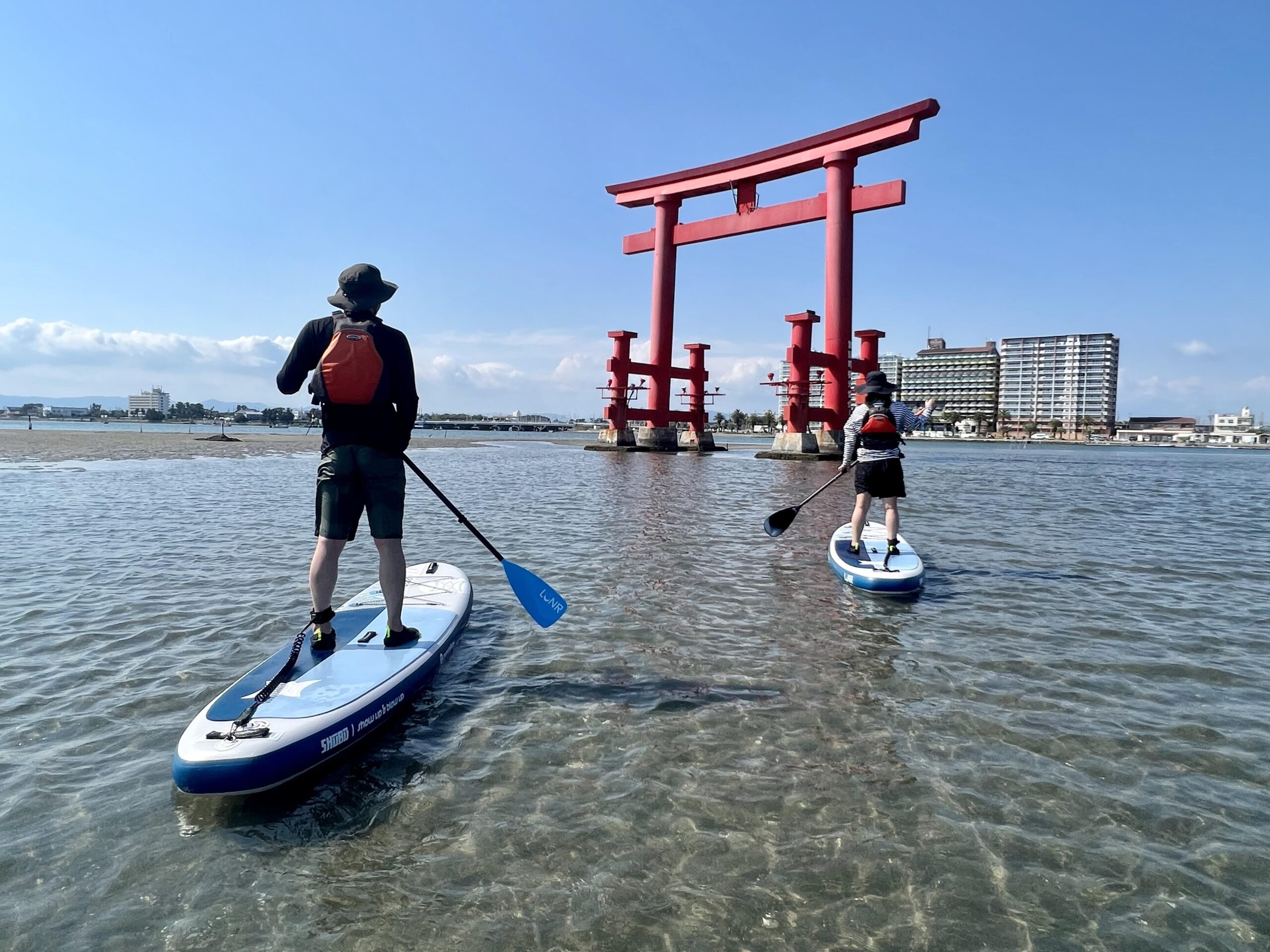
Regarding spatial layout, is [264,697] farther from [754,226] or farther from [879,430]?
[754,226]

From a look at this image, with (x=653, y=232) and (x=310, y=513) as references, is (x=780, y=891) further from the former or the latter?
(x=653, y=232)

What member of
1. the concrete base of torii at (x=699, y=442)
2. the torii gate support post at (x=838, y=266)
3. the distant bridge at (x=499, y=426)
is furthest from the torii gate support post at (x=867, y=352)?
the distant bridge at (x=499, y=426)

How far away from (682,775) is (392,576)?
6.10ft

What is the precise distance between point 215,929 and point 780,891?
1.68m

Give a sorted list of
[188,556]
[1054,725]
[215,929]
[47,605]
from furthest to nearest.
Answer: [188,556] → [47,605] → [1054,725] → [215,929]

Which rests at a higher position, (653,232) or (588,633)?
(653,232)

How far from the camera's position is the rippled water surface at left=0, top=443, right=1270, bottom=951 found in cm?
201

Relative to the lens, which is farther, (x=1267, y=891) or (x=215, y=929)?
(x=1267, y=891)

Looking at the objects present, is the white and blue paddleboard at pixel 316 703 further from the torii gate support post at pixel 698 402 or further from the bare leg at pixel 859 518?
the torii gate support post at pixel 698 402

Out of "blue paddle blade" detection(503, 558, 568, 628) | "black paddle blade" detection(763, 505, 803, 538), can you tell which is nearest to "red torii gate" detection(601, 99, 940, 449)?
"black paddle blade" detection(763, 505, 803, 538)

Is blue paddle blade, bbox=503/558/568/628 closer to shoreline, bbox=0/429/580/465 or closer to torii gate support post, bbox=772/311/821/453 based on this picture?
shoreline, bbox=0/429/580/465

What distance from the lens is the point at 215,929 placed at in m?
1.94

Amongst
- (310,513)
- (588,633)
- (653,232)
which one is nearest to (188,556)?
(310,513)

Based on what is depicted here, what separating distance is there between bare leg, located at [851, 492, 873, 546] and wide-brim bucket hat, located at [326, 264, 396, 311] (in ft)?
15.7
